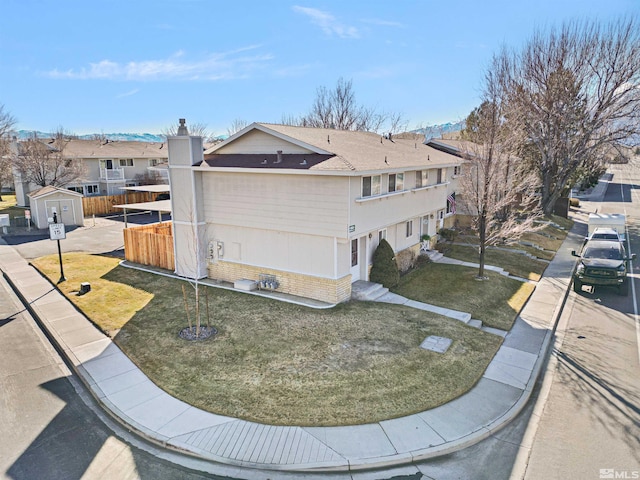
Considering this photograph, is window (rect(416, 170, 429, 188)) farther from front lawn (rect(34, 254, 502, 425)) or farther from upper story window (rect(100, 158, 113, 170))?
upper story window (rect(100, 158, 113, 170))

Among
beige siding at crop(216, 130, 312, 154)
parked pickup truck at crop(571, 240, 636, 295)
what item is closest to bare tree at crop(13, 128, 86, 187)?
beige siding at crop(216, 130, 312, 154)

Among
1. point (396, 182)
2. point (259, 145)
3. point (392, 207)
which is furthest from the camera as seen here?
point (396, 182)

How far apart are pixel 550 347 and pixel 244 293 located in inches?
452

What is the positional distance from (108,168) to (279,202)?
3464cm

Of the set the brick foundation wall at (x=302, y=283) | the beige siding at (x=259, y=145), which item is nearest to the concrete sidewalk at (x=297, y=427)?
the brick foundation wall at (x=302, y=283)

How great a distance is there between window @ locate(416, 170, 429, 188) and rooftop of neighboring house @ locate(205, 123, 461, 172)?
580 mm

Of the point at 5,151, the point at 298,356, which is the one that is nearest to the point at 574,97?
the point at 298,356

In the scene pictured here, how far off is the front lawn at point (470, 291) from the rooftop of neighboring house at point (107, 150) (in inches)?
1414

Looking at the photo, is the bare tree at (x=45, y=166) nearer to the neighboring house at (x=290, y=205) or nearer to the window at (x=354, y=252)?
the neighboring house at (x=290, y=205)

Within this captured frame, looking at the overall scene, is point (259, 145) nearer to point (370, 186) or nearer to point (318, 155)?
point (318, 155)

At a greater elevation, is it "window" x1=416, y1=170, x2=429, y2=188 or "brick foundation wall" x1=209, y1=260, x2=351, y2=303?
"window" x1=416, y1=170, x2=429, y2=188

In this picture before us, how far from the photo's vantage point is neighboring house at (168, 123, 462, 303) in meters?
15.2

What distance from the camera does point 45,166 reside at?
37000 mm

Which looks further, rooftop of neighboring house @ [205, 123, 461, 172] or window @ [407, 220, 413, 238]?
window @ [407, 220, 413, 238]
